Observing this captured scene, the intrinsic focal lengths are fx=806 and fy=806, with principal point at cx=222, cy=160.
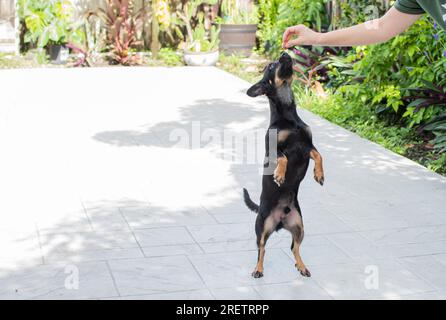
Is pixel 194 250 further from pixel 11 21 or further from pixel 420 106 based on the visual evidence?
pixel 11 21

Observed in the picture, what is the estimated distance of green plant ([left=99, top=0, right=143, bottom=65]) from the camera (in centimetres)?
1338

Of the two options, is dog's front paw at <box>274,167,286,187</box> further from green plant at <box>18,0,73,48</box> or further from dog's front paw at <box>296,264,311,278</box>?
green plant at <box>18,0,73,48</box>

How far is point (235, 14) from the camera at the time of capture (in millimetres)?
14328

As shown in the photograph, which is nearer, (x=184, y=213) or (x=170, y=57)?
(x=184, y=213)

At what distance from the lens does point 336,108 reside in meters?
9.32

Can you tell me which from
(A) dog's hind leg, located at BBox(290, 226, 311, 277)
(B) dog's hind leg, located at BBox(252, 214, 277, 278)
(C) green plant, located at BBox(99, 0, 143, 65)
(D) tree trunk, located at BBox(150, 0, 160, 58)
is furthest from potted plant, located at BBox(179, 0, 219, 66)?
(B) dog's hind leg, located at BBox(252, 214, 277, 278)

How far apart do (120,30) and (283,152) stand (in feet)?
32.3

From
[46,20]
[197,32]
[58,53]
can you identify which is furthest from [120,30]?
[197,32]

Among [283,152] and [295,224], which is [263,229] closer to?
[295,224]

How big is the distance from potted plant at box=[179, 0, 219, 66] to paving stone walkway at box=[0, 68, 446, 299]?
12.8 ft

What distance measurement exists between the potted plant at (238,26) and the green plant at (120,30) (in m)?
1.60

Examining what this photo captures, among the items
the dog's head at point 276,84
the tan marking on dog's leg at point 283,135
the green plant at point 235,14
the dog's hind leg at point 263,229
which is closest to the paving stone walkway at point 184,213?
the dog's hind leg at point 263,229

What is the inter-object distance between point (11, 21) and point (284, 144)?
1082cm
